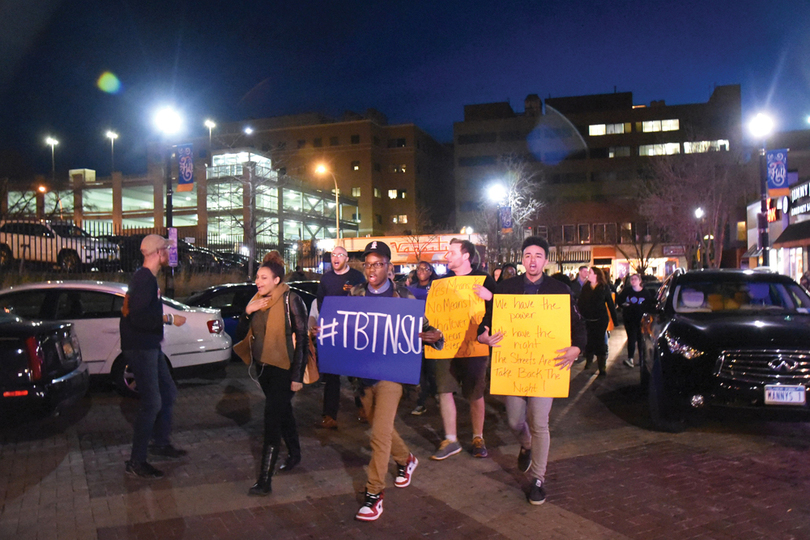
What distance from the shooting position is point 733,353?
6152 millimetres

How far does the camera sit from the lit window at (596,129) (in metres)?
67.6

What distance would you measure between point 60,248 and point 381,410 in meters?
18.5

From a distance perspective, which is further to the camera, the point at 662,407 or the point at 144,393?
the point at 662,407

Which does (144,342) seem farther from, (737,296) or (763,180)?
(763,180)

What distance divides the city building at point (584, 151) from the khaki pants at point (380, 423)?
57.4m

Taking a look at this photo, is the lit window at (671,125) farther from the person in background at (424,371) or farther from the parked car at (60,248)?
the person in background at (424,371)

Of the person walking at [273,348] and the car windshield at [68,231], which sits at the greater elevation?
the car windshield at [68,231]

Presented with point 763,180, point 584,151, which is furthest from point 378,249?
point 584,151

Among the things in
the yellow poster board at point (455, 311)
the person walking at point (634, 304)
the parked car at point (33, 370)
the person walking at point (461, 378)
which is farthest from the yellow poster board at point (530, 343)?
the person walking at point (634, 304)

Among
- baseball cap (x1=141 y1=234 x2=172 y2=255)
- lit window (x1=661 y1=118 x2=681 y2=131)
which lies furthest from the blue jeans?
lit window (x1=661 y1=118 x2=681 y2=131)

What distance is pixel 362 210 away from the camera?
7244 cm

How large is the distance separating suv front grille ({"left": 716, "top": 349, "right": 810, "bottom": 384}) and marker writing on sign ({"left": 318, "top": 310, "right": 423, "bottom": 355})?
138 inches

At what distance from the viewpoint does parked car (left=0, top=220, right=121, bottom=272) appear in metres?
18.7

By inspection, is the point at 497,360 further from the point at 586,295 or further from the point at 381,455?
the point at 586,295
